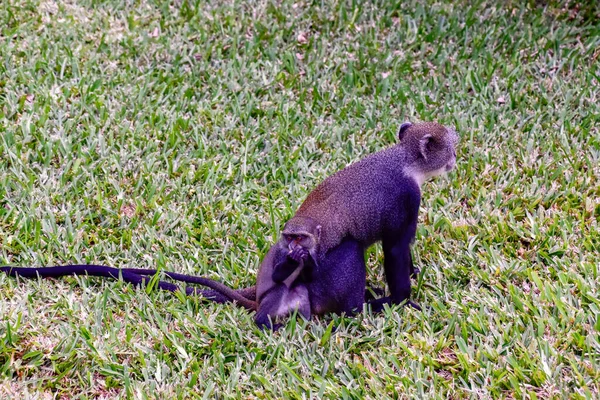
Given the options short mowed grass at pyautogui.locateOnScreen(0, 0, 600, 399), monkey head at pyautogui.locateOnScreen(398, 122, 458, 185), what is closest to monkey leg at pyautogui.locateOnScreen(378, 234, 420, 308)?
short mowed grass at pyautogui.locateOnScreen(0, 0, 600, 399)

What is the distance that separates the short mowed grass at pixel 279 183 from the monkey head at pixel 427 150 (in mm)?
601

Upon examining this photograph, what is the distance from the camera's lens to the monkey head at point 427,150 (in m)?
4.15

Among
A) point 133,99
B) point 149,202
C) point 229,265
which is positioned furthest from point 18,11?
point 229,265

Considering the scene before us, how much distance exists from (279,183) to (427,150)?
1326 millimetres

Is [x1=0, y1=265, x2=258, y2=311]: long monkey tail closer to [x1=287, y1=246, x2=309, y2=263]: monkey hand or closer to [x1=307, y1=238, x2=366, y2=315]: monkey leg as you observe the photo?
[x1=307, y1=238, x2=366, y2=315]: monkey leg

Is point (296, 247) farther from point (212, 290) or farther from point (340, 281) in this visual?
point (212, 290)

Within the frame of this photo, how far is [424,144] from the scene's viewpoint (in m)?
4.16

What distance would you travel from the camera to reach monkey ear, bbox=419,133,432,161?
4141mm

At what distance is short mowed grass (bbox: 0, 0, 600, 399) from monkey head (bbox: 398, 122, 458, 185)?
1.97 ft

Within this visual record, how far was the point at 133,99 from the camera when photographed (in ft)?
19.4

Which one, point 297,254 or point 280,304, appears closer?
point 297,254

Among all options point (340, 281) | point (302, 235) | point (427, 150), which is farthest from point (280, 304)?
point (427, 150)

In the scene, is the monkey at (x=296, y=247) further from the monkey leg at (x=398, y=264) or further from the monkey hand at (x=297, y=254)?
the monkey leg at (x=398, y=264)

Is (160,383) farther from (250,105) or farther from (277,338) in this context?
(250,105)
